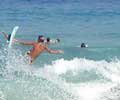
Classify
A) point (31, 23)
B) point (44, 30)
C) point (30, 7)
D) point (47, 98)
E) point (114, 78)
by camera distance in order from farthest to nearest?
point (30, 7) → point (31, 23) → point (44, 30) → point (114, 78) → point (47, 98)

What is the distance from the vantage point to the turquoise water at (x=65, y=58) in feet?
55.8

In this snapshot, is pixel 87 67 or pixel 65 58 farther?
pixel 65 58

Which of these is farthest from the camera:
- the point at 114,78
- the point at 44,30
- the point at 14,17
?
the point at 14,17

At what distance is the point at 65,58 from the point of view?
2250 cm

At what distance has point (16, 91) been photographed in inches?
661

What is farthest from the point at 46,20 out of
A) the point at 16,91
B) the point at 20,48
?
the point at 16,91

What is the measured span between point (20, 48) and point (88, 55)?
129 inches

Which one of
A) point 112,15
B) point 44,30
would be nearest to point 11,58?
point 44,30

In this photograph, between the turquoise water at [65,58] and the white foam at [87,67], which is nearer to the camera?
the turquoise water at [65,58]

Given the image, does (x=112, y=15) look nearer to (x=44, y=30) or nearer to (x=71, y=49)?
(x=44, y=30)

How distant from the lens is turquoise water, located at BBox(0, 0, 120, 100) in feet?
55.8

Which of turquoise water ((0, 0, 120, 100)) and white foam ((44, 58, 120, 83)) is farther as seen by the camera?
white foam ((44, 58, 120, 83))

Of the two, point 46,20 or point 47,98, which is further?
point 46,20

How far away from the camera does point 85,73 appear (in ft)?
63.9
